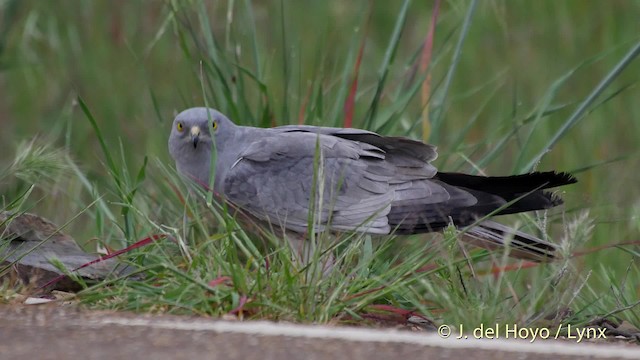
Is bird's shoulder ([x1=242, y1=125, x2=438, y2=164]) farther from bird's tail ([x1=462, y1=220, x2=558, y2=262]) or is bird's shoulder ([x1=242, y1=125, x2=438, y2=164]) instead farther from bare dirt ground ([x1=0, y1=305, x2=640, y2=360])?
bare dirt ground ([x1=0, y1=305, x2=640, y2=360])

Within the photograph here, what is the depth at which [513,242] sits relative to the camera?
4324 mm

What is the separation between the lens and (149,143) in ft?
19.9

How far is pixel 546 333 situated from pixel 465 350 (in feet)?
1.98

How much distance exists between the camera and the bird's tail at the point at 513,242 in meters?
4.17

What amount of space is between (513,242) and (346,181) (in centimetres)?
74

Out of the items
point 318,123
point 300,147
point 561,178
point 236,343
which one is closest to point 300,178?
point 300,147

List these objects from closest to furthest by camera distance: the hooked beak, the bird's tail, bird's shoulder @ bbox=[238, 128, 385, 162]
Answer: the bird's tail
bird's shoulder @ bbox=[238, 128, 385, 162]
the hooked beak

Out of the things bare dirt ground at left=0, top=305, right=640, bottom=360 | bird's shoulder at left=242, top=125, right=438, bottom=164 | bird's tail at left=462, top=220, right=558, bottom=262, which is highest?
bird's shoulder at left=242, top=125, right=438, bottom=164

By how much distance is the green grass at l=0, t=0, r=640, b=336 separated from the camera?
3428mm

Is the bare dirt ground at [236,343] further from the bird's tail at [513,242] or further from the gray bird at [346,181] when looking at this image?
the gray bird at [346,181]

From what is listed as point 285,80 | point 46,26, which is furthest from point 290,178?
point 46,26

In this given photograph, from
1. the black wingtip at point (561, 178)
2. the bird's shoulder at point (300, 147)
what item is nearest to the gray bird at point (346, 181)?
the bird's shoulder at point (300, 147)

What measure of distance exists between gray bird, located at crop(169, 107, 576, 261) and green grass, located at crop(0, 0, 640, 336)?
4.6 inches

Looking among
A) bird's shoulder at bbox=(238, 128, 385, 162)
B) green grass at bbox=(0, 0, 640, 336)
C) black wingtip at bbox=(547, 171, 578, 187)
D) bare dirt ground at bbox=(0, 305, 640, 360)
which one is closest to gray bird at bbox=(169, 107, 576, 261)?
bird's shoulder at bbox=(238, 128, 385, 162)
